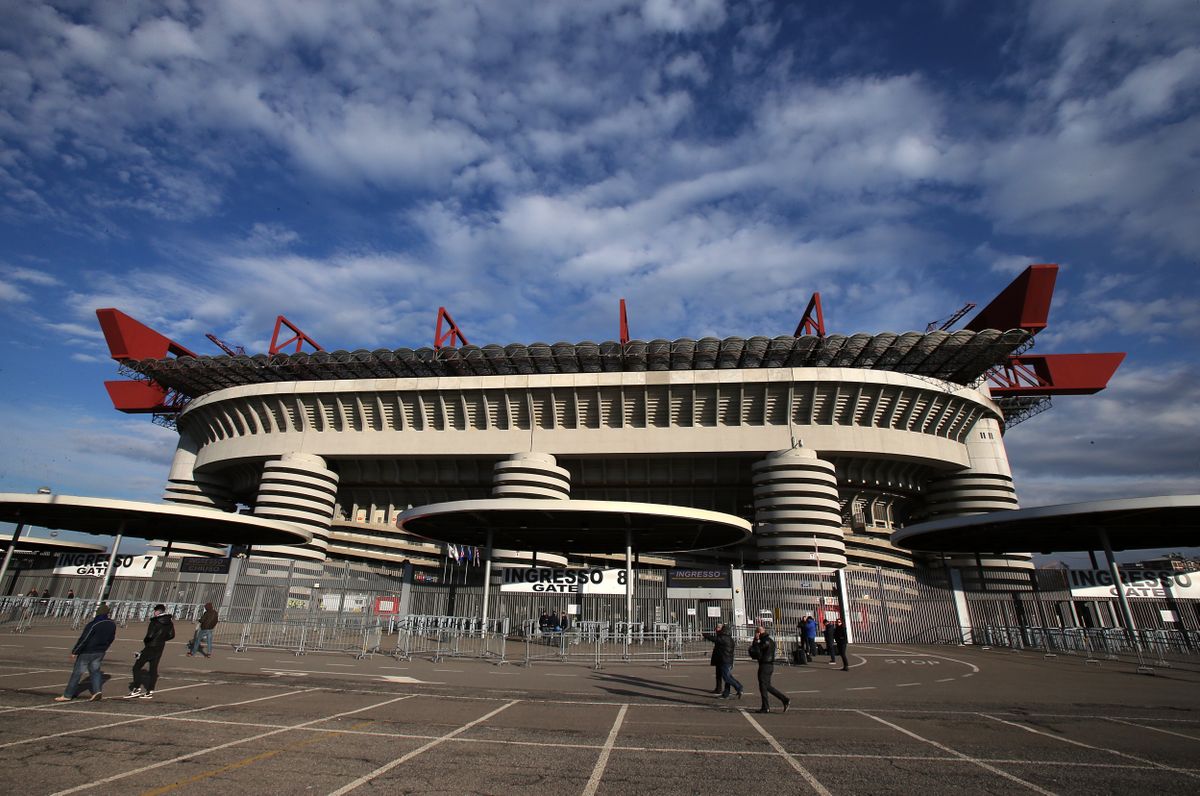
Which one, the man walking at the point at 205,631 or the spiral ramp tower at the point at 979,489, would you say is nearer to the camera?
the man walking at the point at 205,631

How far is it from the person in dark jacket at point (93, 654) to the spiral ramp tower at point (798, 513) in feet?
107

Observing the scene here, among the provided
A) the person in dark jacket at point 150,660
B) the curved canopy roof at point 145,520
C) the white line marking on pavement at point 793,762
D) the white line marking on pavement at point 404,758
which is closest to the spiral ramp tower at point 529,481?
the curved canopy roof at point 145,520

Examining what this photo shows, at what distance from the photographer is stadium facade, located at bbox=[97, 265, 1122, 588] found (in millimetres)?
37844

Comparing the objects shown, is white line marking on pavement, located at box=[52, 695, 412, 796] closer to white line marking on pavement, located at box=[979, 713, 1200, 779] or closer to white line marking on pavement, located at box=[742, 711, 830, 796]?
white line marking on pavement, located at box=[742, 711, 830, 796]

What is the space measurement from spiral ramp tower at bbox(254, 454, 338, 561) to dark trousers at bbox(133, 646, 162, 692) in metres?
35.1

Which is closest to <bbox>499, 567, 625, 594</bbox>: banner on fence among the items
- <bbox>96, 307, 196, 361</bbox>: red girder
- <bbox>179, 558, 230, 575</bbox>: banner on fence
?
<bbox>179, 558, 230, 575</bbox>: banner on fence

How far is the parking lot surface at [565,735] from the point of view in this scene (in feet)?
19.1

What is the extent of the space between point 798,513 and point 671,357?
507 inches

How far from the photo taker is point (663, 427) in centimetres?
4012

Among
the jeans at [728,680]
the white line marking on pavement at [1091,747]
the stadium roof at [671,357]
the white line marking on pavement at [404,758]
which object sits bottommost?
the white line marking on pavement at [404,758]

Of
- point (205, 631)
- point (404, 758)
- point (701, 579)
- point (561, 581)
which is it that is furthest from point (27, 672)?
point (701, 579)

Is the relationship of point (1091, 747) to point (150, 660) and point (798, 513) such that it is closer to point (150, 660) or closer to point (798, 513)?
point (150, 660)

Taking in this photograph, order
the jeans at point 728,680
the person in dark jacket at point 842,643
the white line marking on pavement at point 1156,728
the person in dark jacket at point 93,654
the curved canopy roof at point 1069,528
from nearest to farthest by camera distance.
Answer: the white line marking on pavement at point 1156,728, the person in dark jacket at point 93,654, the jeans at point 728,680, the person in dark jacket at point 842,643, the curved canopy roof at point 1069,528

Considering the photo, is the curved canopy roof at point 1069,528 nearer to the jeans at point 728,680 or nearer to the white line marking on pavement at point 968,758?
the jeans at point 728,680
